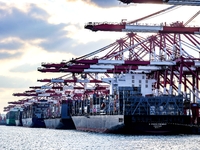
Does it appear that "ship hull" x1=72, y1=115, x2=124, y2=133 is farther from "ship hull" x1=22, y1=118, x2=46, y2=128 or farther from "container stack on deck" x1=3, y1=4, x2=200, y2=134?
"ship hull" x1=22, y1=118, x2=46, y2=128

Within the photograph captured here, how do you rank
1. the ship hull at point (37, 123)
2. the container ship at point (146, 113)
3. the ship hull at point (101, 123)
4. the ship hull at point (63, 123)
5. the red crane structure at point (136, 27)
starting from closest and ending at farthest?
the red crane structure at point (136, 27), the container ship at point (146, 113), the ship hull at point (101, 123), the ship hull at point (63, 123), the ship hull at point (37, 123)

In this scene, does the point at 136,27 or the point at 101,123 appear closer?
the point at 136,27

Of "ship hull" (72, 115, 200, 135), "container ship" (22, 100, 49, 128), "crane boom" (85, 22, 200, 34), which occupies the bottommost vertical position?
"ship hull" (72, 115, 200, 135)

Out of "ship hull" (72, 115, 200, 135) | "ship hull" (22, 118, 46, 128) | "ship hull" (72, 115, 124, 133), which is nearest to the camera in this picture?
"ship hull" (72, 115, 200, 135)

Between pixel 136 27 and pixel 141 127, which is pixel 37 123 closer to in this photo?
pixel 141 127

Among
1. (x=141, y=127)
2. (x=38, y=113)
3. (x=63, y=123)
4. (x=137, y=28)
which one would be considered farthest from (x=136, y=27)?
(x=38, y=113)

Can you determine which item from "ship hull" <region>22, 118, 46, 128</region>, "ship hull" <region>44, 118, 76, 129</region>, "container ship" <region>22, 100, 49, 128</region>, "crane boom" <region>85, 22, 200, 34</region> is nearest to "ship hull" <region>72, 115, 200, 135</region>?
"crane boom" <region>85, 22, 200, 34</region>

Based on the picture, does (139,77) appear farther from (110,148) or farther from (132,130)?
(110,148)

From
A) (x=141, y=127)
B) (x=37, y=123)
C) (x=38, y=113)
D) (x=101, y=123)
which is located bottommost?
(x=141, y=127)

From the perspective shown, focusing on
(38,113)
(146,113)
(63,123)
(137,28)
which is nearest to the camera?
(137,28)

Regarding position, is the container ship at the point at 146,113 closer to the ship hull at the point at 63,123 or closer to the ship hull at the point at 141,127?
the ship hull at the point at 141,127

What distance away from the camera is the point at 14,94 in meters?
153

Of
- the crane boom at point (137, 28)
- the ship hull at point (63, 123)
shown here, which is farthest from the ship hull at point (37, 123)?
the crane boom at point (137, 28)

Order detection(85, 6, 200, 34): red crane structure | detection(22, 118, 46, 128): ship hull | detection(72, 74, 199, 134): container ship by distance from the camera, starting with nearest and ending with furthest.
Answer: detection(85, 6, 200, 34): red crane structure → detection(72, 74, 199, 134): container ship → detection(22, 118, 46, 128): ship hull
